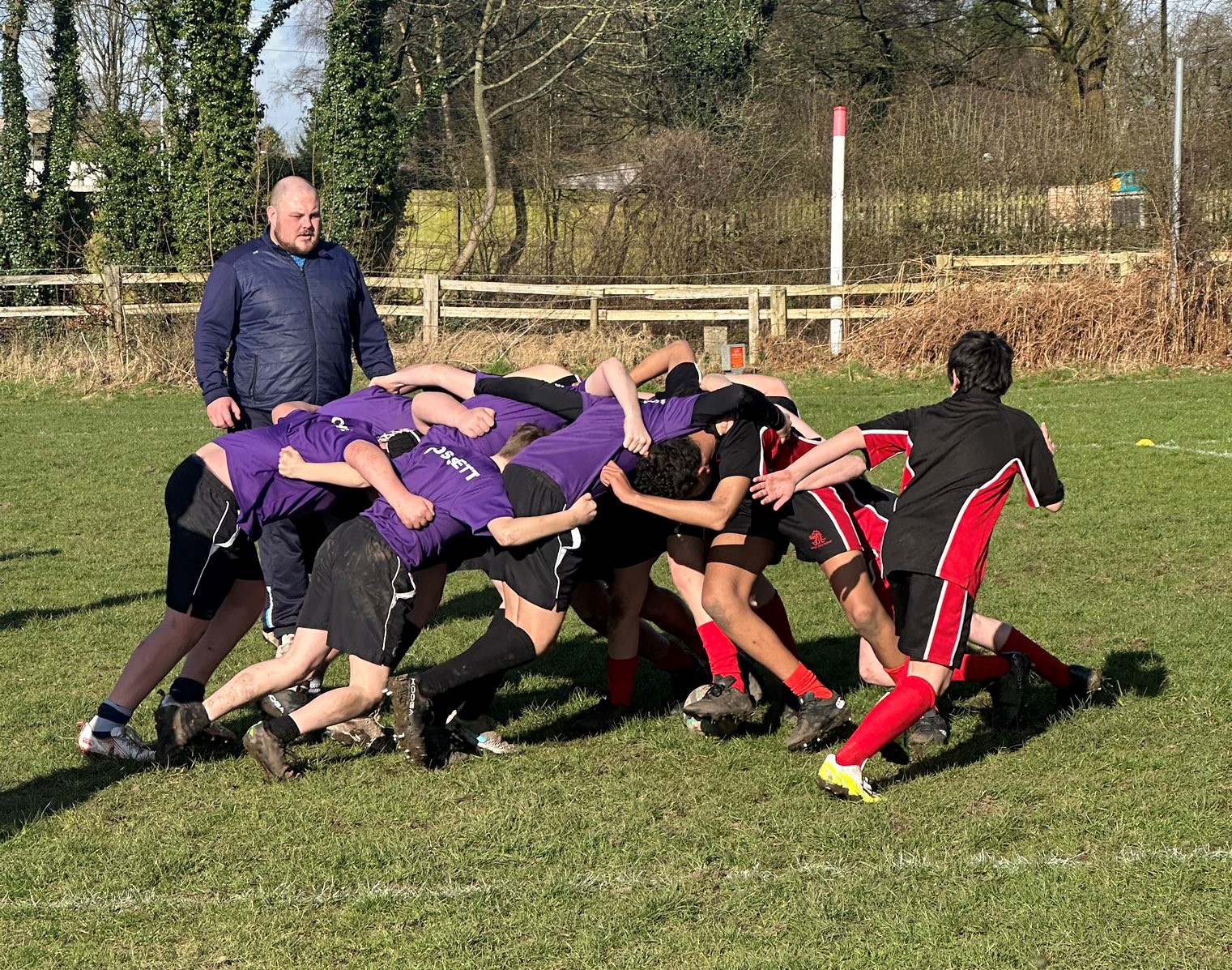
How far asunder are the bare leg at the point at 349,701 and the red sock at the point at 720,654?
1.53 meters

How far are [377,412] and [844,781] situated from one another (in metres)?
2.47

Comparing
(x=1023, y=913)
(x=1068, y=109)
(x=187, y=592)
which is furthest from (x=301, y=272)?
(x=1068, y=109)

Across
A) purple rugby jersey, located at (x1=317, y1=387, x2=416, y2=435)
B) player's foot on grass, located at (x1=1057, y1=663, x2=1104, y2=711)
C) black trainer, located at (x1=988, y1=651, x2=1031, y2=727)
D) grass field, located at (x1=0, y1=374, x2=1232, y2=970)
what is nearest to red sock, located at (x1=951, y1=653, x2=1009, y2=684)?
black trainer, located at (x1=988, y1=651, x2=1031, y2=727)

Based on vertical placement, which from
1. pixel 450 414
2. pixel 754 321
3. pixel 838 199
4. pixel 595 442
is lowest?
pixel 595 442

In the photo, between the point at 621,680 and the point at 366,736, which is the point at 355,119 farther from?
the point at 366,736

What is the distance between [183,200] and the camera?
84.3 feet

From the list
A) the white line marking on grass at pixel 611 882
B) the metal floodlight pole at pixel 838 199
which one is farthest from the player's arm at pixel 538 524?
the metal floodlight pole at pixel 838 199

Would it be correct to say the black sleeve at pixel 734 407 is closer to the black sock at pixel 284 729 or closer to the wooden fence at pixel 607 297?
the black sock at pixel 284 729

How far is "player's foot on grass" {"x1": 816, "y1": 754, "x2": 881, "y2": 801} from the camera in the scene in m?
4.99

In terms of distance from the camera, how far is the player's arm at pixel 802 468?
545 cm

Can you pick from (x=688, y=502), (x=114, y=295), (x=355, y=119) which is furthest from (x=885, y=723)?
(x=355, y=119)

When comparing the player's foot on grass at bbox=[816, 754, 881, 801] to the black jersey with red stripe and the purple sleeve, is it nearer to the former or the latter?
the black jersey with red stripe

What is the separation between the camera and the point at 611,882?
444cm

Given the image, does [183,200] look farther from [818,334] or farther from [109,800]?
[109,800]
